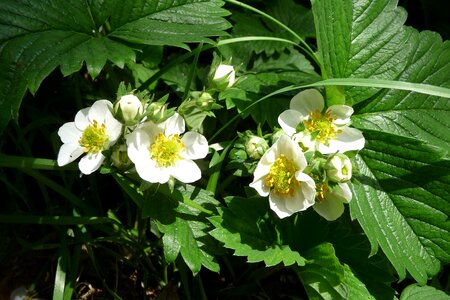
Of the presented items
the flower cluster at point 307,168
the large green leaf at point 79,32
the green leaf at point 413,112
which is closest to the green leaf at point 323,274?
the flower cluster at point 307,168

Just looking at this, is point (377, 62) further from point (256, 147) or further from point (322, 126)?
point (256, 147)

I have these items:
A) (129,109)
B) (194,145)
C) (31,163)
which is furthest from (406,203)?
(31,163)

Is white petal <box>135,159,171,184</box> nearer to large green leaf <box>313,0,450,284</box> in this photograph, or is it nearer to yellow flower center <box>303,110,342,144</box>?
yellow flower center <box>303,110,342,144</box>

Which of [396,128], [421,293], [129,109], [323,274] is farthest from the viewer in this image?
[396,128]

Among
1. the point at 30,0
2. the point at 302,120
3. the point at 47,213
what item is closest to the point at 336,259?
the point at 302,120

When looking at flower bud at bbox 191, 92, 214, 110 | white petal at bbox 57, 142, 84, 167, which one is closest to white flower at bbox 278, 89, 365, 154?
flower bud at bbox 191, 92, 214, 110

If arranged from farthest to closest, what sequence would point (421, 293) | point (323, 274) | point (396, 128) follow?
point (396, 128)
point (421, 293)
point (323, 274)

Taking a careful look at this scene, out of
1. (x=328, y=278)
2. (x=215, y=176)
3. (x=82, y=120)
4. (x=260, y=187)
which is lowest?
(x=328, y=278)

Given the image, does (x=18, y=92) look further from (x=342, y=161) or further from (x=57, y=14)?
(x=342, y=161)
